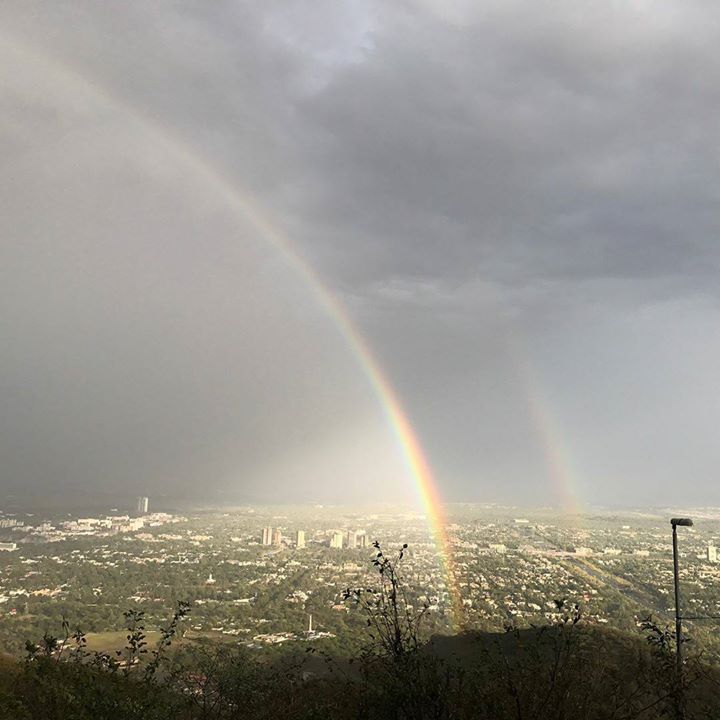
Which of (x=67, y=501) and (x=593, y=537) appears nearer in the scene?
(x=593, y=537)

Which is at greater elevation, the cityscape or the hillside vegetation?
the hillside vegetation

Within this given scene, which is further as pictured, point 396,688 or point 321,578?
point 321,578

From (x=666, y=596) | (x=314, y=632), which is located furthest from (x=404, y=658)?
(x=666, y=596)

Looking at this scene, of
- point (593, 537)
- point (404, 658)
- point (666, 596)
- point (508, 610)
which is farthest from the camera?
point (593, 537)

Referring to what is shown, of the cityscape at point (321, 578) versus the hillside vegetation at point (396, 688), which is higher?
the hillside vegetation at point (396, 688)

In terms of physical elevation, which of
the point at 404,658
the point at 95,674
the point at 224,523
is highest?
the point at 404,658

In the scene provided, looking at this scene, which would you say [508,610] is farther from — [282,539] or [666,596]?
[282,539]

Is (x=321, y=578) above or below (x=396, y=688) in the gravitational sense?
below

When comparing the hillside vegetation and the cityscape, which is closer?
the hillside vegetation
